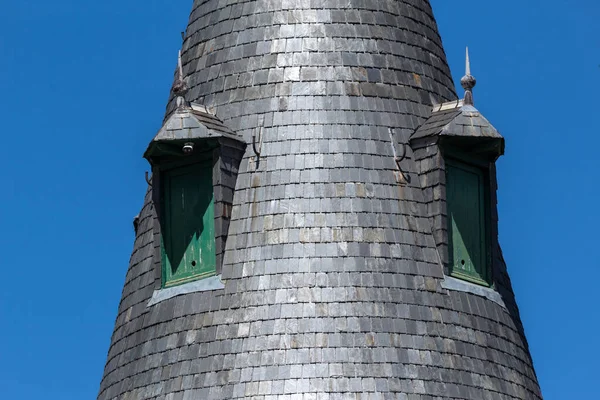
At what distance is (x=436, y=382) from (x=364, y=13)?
9394 millimetres

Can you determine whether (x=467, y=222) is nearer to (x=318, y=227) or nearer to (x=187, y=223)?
(x=318, y=227)

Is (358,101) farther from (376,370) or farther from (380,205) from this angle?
(376,370)

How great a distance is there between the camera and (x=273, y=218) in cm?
4656

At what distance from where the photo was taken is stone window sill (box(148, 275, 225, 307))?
1828 inches

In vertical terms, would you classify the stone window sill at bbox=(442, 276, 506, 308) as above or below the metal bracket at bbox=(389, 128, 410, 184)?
below

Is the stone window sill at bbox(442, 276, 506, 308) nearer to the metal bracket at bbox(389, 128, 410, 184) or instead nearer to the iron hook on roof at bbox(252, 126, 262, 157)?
the metal bracket at bbox(389, 128, 410, 184)

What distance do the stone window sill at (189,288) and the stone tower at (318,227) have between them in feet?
0.13

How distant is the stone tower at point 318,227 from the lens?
147 ft

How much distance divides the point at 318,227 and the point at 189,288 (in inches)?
123

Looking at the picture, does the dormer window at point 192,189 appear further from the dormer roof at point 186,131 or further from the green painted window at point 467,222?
the green painted window at point 467,222

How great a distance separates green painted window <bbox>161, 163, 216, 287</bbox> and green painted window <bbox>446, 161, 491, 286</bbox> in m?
5.21

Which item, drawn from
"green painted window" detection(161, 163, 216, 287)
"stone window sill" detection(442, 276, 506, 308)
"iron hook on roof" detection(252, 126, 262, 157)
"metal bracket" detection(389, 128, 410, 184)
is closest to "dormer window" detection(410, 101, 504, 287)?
"stone window sill" detection(442, 276, 506, 308)

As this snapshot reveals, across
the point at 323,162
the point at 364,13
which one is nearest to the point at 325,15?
the point at 364,13

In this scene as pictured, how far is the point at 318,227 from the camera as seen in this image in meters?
46.2
